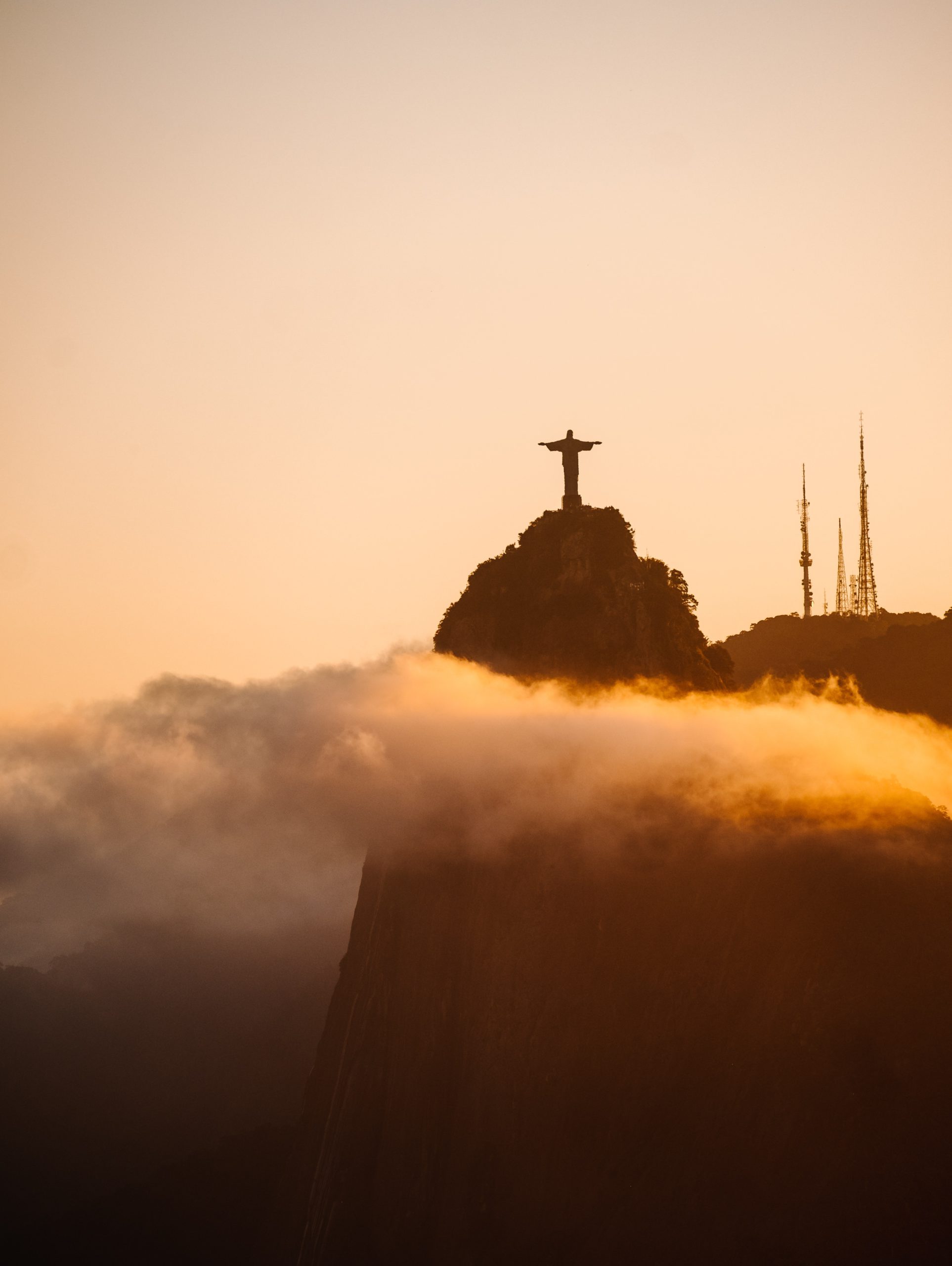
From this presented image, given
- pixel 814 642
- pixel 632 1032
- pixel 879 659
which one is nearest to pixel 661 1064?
pixel 632 1032

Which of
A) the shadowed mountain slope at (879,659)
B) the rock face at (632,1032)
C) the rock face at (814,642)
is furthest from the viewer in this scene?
the rock face at (814,642)

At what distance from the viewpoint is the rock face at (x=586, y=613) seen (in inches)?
4331

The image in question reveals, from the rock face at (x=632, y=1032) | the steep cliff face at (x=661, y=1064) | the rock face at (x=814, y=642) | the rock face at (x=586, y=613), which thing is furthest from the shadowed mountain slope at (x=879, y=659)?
the steep cliff face at (x=661, y=1064)

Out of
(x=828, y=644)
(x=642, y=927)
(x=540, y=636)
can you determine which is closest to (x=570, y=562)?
(x=540, y=636)

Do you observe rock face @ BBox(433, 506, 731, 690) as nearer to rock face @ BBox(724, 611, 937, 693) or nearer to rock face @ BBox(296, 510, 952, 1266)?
rock face @ BBox(296, 510, 952, 1266)

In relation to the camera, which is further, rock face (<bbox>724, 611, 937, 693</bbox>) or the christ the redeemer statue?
rock face (<bbox>724, 611, 937, 693</bbox>)

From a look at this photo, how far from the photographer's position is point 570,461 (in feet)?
365

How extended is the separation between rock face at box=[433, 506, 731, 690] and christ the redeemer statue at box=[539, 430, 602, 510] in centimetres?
90

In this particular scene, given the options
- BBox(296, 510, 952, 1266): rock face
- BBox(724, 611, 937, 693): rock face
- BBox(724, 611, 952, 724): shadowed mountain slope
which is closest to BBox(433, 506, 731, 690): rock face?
BBox(296, 510, 952, 1266): rock face

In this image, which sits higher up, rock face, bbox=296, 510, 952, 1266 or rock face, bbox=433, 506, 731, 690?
rock face, bbox=433, 506, 731, 690

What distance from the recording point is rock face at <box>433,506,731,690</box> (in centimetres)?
11000

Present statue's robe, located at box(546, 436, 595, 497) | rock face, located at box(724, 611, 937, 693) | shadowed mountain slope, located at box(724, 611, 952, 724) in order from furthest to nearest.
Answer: rock face, located at box(724, 611, 937, 693)
shadowed mountain slope, located at box(724, 611, 952, 724)
statue's robe, located at box(546, 436, 595, 497)

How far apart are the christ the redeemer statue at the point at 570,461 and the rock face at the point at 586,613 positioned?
2.96 ft

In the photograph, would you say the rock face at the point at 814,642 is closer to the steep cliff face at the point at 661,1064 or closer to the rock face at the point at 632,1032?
the rock face at the point at 632,1032
